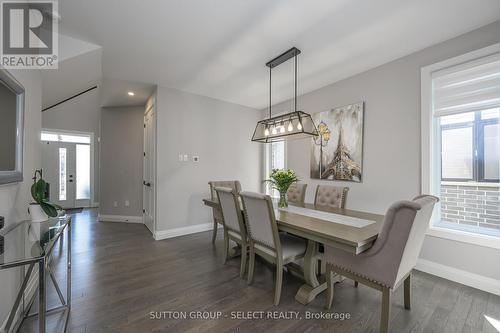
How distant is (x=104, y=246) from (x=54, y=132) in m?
4.42

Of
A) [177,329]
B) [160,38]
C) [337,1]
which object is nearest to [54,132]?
[160,38]

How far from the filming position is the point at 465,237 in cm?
222

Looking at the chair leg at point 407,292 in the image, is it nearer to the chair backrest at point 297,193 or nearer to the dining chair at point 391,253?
the dining chair at point 391,253

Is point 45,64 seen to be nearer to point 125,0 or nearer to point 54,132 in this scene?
point 125,0

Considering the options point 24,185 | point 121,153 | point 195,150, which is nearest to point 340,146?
point 195,150

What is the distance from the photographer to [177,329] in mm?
1591

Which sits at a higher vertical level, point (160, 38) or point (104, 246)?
point (160, 38)

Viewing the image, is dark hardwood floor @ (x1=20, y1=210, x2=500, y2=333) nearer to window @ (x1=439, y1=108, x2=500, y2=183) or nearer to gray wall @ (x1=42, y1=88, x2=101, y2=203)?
window @ (x1=439, y1=108, x2=500, y2=183)

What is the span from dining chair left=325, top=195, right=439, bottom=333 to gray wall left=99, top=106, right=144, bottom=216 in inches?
183

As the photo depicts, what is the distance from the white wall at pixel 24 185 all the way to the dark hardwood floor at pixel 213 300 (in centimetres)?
34

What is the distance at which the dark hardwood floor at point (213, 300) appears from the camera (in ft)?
5.33

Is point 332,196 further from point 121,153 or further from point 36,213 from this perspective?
point 121,153

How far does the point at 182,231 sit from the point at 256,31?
335 centimetres

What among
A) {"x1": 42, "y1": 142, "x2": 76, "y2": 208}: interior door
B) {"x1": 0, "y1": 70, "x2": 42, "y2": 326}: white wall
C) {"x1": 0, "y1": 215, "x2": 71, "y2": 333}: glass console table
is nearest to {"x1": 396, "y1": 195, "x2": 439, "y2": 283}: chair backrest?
{"x1": 0, "y1": 215, "x2": 71, "y2": 333}: glass console table
